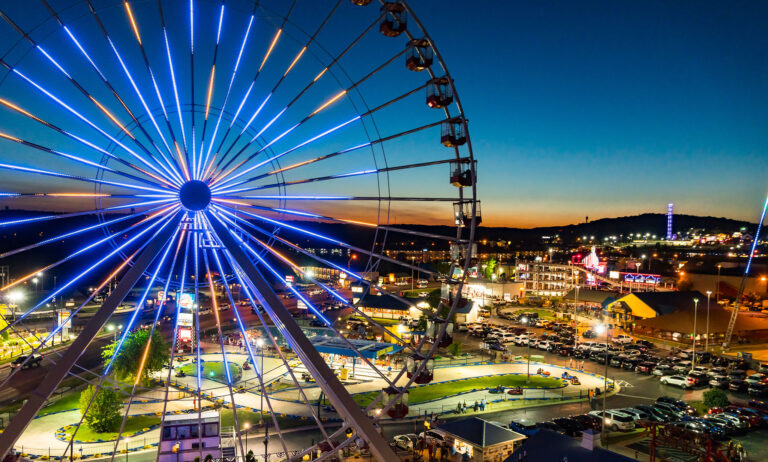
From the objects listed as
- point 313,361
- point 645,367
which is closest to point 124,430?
point 313,361

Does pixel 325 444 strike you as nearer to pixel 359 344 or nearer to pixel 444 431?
pixel 444 431

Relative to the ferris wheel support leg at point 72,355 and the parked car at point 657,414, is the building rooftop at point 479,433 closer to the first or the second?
the parked car at point 657,414

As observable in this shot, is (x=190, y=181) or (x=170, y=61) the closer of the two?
(x=190, y=181)

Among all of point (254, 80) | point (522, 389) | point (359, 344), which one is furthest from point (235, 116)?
point (522, 389)

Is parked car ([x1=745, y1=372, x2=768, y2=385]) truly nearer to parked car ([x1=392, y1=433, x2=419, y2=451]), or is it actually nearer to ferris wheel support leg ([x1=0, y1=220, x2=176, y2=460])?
parked car ([x1=392, y1=433, x2=419, y2=451])

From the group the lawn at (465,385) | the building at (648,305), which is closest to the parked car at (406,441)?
the lawn at (465,385)

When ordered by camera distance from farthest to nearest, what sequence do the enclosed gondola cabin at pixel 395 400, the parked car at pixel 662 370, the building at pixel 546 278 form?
the building at pixel 546 278, the parked car at pixel 662 370, the enclosed gondola cabin at pixel 395 400
